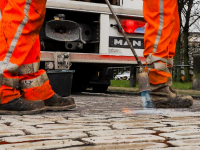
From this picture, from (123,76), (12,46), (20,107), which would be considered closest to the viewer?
(12,46)

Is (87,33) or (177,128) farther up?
(87,33)

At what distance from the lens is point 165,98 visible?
13.7 feet

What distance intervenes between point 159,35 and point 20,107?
1402mm

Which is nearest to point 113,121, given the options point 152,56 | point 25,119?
point 25,119

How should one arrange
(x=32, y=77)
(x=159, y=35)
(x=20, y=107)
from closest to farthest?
1. (x=20, y=107)
2. (x=32, y=77)
3. (x=159, y=35)

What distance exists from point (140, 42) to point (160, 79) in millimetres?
2628

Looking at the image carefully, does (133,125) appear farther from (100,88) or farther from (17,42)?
(100,88)

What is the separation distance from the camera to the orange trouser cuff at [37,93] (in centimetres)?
353

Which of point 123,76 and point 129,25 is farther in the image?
point 123,76

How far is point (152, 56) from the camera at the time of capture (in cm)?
412

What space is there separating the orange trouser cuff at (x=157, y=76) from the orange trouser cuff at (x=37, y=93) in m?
0.97

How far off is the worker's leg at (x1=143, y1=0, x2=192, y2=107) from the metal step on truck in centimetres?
215

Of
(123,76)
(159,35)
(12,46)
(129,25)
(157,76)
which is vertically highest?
(129,25)

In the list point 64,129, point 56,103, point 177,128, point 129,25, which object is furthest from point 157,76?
point 129,25
